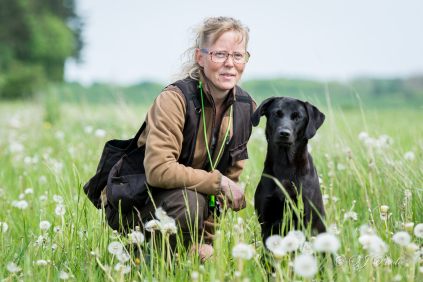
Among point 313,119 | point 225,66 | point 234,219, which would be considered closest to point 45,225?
point 234,219

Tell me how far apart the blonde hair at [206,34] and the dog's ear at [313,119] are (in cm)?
68

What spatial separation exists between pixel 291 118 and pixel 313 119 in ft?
0.47

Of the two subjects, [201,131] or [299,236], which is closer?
[299,236]

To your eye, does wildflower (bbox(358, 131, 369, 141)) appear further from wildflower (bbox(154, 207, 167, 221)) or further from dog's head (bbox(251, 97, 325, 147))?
wildflower (bbox(154, 207, 167, 221))

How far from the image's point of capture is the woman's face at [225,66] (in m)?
2.86

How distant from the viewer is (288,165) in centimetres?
273

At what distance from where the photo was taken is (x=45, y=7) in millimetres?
46188

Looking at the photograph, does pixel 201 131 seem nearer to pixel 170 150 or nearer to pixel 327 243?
pixel 170 150

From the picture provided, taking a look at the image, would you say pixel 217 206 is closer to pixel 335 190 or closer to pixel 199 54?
pixel 199 54

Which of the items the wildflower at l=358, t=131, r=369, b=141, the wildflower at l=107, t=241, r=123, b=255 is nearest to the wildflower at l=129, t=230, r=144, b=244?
the wildflower at l=107, t=241, r=123, b=255

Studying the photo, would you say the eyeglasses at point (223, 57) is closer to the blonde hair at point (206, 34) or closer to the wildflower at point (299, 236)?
the blonde hair at point (206, 34)

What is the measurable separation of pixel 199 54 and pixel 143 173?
92cm

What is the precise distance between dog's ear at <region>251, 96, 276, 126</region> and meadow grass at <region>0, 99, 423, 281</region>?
1.79 ft

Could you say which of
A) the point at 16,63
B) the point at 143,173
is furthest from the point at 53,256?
→ the point at 16,63
